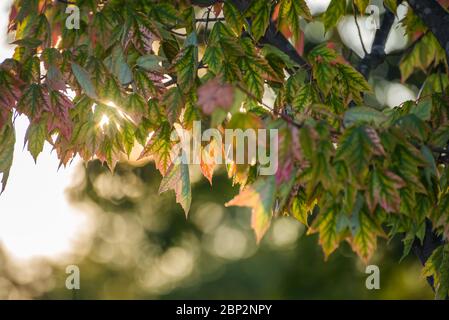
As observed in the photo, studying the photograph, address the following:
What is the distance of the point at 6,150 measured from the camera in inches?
138

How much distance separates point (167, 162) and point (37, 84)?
0.69 metres

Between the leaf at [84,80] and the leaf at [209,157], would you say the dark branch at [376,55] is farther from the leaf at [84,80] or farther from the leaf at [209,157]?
the leaf at [84,80]

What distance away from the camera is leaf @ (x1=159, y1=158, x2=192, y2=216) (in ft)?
11.1

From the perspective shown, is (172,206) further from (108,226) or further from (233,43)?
(233,43)

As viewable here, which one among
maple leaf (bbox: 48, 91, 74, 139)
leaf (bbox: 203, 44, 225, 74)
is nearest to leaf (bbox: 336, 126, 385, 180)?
leaf (bbox: 203, 44, 225, 74)

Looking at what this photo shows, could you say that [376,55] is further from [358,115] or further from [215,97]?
[215,97]

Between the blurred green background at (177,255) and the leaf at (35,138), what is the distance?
11629 mm

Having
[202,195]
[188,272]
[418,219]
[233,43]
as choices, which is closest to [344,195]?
[418,219]

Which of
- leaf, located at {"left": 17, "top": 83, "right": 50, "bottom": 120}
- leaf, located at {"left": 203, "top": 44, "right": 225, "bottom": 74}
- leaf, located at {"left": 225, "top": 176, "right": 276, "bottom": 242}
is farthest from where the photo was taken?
leaf, located at {"left": 17, "top": 83, "right": 50, "bottom": 120}

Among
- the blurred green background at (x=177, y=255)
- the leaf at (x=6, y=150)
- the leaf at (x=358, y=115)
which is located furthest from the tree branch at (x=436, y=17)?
the blurred green background at (x=177, y=255)

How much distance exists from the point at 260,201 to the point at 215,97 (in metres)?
0.41

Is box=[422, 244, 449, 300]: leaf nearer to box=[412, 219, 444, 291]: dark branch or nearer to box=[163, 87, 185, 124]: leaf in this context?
box=[412, 219, 444, 291]: dark branch

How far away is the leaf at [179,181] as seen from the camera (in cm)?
337

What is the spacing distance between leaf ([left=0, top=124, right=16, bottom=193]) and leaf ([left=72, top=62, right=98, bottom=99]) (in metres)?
0.45
